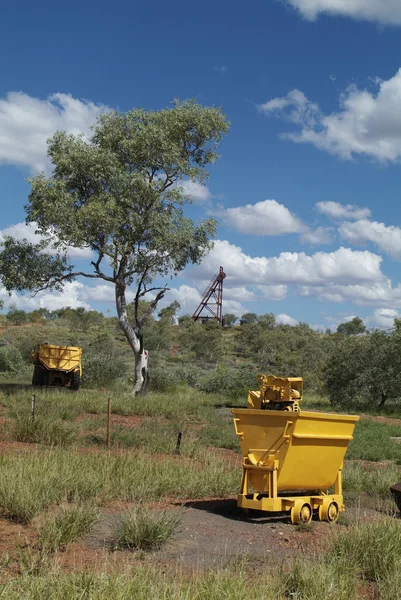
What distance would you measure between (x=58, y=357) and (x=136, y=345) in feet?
9.76

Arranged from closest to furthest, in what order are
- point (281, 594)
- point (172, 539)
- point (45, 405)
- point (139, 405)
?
1. point (281, 594)
2. point (172, 539)
3. point (45, 405)
4. point (139, 405)

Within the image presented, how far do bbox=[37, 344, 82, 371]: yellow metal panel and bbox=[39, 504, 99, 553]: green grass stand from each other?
63.8 ft

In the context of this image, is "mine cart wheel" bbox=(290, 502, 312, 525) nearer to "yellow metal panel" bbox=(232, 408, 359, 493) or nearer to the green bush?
"yellow metal panel" bbox=(232, 408, 359, 493)

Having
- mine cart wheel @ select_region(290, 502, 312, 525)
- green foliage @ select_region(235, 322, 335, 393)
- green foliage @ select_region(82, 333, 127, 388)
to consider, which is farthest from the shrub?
mine cart wheel @ select_region(290, 502, 312, 525)

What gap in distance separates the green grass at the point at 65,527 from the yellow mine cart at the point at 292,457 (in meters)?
2.09

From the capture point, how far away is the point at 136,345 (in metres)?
26.3

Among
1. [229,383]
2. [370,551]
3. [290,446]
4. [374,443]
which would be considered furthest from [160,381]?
[370,551]

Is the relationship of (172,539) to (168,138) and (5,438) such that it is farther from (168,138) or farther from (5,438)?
(168,138)

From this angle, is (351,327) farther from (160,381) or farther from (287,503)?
(287,503)

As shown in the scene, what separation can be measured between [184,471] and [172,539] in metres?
3.31

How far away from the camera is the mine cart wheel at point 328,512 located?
8.52 meters

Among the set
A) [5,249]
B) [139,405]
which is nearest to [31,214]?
[5,249]

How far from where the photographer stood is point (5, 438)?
13.6 meters

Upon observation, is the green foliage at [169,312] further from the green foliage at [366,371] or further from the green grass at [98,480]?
the green grass at [98,480]
